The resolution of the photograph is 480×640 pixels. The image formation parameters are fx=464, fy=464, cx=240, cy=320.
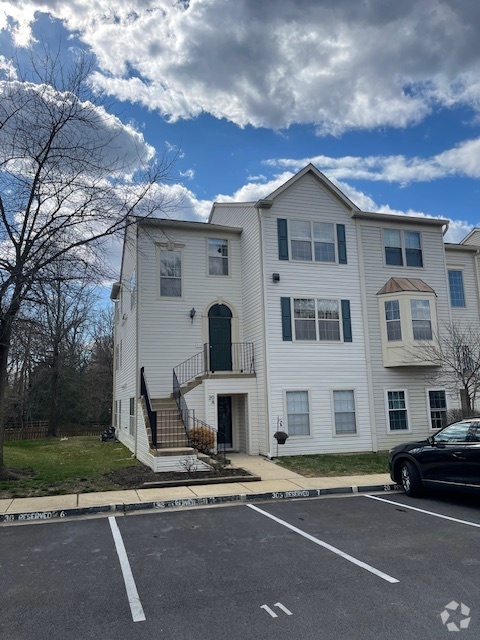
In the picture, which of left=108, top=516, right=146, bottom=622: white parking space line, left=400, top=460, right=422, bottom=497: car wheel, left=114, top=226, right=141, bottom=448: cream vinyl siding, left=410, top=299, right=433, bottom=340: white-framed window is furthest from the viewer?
left=114, top=226, right=141, bottom=448: cream vinyl siding

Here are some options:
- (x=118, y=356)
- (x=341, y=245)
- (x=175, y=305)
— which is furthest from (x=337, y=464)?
(x=118, y=356)

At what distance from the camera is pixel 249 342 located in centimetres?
1702

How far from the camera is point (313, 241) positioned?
1705cm

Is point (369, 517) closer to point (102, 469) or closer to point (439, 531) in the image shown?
point (439, 531)

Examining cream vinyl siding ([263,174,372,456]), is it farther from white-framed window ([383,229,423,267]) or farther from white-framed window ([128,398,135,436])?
white-framed window ([128,398,135,436])

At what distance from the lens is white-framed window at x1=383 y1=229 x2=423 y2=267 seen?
17969 mm

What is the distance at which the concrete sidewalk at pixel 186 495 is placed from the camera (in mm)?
8438

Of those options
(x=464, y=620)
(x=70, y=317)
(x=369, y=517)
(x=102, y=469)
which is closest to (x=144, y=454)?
(x=102, y=469)

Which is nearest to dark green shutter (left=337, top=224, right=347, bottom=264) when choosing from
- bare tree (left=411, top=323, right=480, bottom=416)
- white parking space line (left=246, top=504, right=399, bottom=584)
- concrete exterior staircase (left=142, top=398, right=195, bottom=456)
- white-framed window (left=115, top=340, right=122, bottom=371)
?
bare tree (left=411, top=323, right=480, bottom=416)

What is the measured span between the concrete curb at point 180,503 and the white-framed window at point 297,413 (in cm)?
519

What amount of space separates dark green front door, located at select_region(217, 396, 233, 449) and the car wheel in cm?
787

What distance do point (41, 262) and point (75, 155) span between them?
118 inches

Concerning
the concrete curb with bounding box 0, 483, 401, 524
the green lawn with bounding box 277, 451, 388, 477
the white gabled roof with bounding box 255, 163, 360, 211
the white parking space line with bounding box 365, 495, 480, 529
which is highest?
the white gabled roof with bounding box 255, 163, 360, 211

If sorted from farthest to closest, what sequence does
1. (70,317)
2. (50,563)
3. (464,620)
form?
(70,317) → (50,563) → (464,620)
